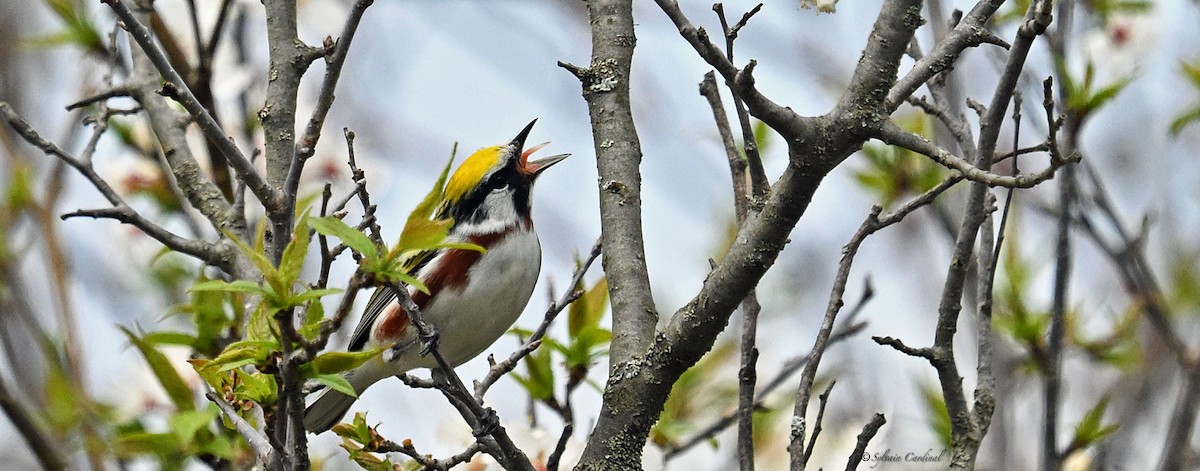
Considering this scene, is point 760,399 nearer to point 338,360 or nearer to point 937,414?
point 937,414

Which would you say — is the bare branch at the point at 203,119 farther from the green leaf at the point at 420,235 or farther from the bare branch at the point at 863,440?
the bare branch at the point at 863,440

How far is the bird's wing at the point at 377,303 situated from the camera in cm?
389

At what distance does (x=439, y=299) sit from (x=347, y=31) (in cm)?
140

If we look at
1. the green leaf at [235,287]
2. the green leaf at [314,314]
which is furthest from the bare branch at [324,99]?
the green leaf at [235,287]

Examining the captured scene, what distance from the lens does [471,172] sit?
4340 mm

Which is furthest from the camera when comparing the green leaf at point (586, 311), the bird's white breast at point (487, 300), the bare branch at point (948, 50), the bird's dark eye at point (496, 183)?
the bird's dark eye at point (496, 183)

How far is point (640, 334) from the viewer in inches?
108

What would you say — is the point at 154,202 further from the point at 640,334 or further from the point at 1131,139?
the point at 1131,139

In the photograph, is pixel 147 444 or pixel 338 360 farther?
pixel 147 444

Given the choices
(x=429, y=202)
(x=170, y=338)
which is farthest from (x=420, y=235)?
(x=170, y=338)

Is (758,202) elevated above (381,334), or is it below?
below

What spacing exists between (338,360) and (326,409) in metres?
2.01

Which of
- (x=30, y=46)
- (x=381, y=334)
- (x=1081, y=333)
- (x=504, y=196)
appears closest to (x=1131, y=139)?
(x=1081, y=333)

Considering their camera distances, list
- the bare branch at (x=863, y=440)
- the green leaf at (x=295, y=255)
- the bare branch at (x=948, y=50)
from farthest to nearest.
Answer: the bare branch at (x=863, y=440) < the bare branch at (x=948, y=50) < the green leaf at (x=295, y=255)
